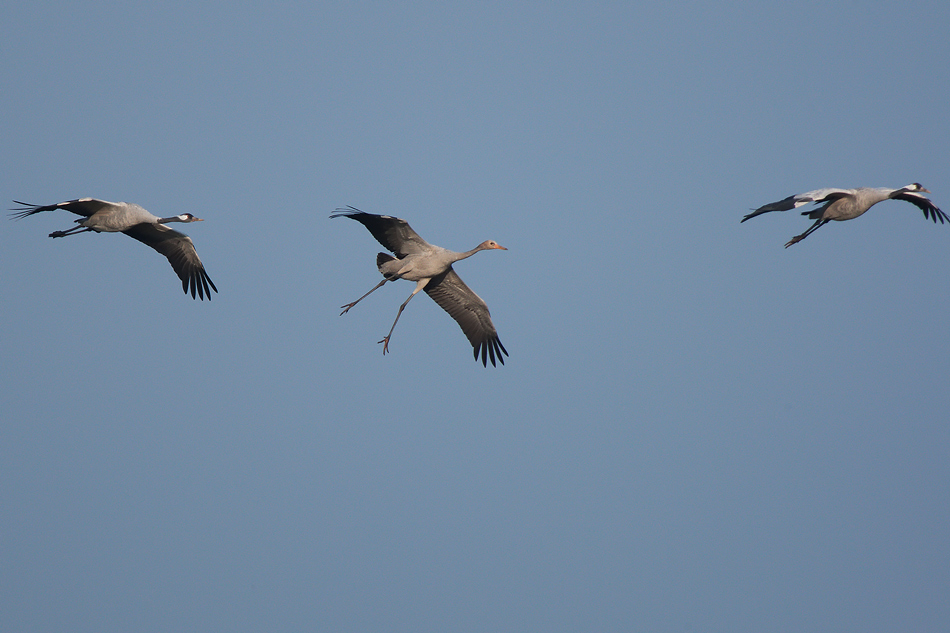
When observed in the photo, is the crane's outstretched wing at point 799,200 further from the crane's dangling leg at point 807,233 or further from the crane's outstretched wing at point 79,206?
the crane's outstretched wing at point 79,206

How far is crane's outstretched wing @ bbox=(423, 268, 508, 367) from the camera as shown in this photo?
15.3m

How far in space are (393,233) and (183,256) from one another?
4.34m

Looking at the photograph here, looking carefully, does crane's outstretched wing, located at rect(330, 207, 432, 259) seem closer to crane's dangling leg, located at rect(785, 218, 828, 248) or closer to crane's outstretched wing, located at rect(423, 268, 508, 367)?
crane's outstretched wing, located at rect(423, 268, 508, 367)

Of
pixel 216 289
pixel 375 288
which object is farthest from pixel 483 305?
pixel 216 289

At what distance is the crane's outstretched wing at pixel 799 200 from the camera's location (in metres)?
13.0

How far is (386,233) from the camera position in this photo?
13906mm

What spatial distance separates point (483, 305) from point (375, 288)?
6.91 ft

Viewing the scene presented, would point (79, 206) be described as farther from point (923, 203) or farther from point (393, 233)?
point (923, 203)

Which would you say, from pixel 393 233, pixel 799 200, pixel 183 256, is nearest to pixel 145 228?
pixel 183 256

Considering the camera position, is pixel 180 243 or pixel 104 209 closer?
pixel 104 209

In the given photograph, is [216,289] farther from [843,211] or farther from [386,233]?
[843,211]

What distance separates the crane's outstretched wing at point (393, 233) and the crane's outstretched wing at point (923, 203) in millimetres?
7938

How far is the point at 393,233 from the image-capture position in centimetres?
1383

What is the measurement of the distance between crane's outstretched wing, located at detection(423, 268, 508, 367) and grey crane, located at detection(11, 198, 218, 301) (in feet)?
13.7
